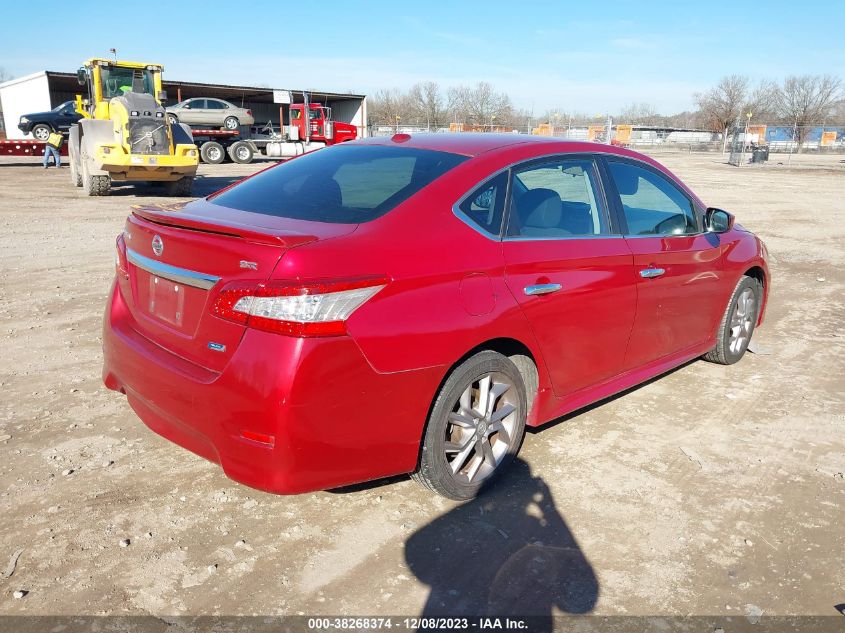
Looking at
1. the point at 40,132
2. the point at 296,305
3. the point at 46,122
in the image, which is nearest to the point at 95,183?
the point at 296,305

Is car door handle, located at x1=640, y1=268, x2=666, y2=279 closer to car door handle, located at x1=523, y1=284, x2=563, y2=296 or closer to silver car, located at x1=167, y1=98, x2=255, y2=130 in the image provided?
car door handle, located at x1=523, y1=284, x2=563, y2=296

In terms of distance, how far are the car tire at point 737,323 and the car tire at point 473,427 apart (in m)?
2.38

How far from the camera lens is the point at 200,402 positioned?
8.63 feet

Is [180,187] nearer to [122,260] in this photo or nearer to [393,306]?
[122,260]

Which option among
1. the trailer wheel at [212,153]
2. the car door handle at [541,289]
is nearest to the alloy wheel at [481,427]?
the car door handle at [541,289]

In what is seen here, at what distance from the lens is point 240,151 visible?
27.6m

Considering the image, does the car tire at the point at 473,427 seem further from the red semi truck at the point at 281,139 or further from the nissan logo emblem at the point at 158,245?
the red semi truck at the point at 281,139

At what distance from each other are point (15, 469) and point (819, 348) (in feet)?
19.4

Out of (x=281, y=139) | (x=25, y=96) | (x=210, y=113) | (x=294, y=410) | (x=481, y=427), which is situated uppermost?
(x=25, y=96)

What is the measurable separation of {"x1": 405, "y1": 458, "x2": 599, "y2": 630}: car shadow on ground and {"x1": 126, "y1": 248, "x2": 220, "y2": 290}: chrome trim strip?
4.54 ft

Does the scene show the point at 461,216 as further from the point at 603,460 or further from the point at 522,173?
the point at 603,460

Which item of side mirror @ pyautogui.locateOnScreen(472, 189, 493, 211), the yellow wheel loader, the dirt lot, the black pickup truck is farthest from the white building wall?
side mirror @ pyautogui.locateOnScreen(472, 189, 493, 211)

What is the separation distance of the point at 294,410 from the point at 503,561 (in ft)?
3.58

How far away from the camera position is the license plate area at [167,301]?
2.78 m
